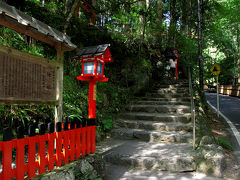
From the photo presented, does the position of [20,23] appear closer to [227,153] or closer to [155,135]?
[155,135]

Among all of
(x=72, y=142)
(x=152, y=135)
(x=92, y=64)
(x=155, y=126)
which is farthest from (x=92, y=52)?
(x=155, y=126)

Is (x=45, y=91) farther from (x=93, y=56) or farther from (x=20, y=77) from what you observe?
(x=93, y=56)

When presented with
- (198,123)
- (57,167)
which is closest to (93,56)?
(57,167)

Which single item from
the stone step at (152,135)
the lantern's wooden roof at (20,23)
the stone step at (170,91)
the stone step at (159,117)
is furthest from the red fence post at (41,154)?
the stone step at (170,91)

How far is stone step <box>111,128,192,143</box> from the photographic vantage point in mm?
4553

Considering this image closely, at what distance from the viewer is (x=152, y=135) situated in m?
4.78

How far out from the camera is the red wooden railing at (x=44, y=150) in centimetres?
201

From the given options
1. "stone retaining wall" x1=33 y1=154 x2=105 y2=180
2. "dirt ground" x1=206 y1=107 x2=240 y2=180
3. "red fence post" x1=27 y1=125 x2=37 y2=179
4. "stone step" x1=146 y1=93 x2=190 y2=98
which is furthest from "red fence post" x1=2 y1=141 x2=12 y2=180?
"stone step" x1=146 y1=93 x2=190 y2=98

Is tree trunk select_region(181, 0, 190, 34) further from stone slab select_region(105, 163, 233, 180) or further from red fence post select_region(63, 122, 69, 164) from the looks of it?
red fence post select_region(63, 122, 69, 164)

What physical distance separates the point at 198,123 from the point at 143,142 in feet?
5.87

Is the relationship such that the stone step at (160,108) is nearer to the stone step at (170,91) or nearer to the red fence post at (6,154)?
the stone step at (170,91)

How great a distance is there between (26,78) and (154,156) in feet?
9.61

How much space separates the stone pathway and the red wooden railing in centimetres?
84

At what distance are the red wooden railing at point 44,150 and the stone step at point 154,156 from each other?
815mm
